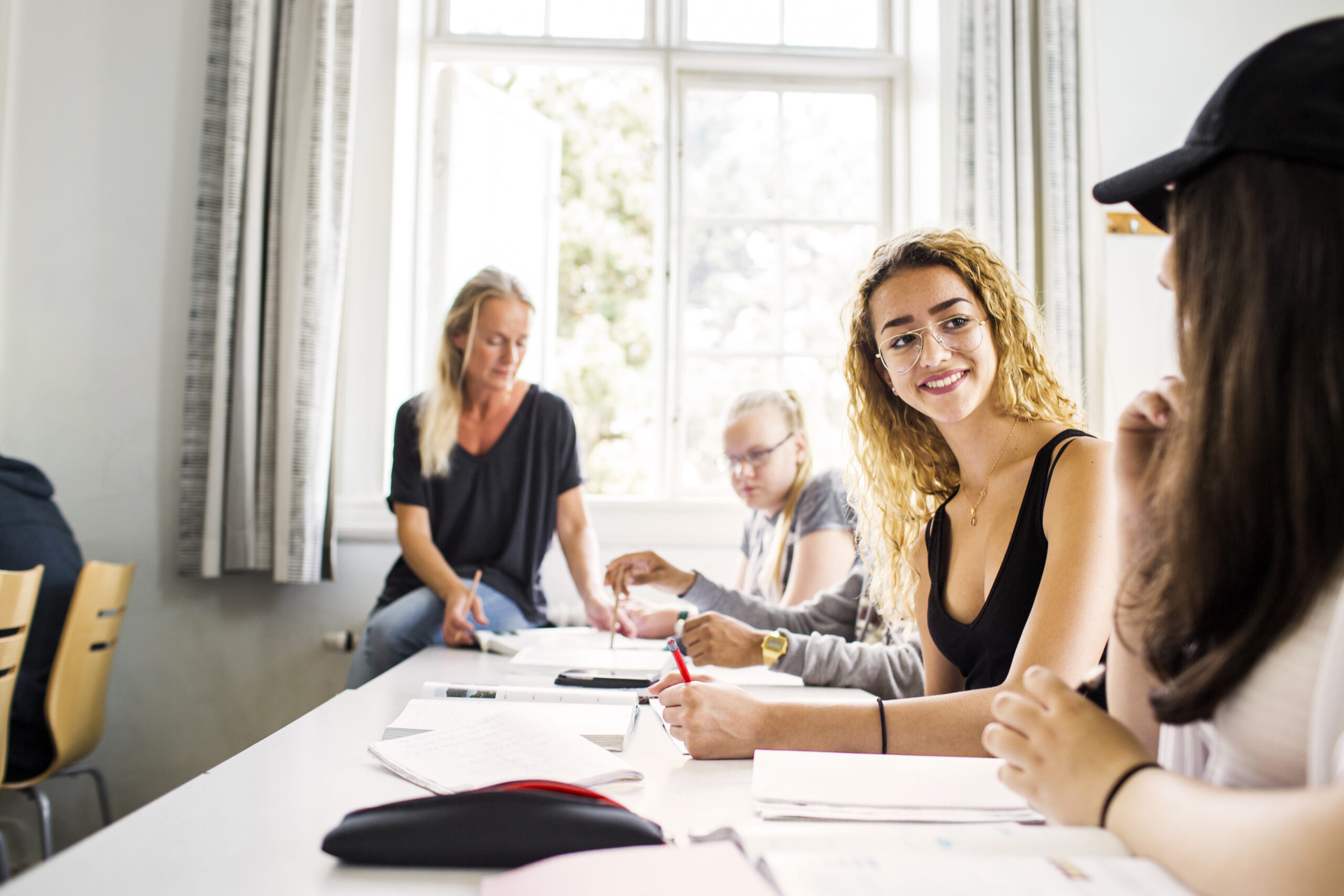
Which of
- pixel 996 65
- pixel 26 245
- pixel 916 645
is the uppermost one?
pixel 996 65

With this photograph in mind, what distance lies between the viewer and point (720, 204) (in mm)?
3064

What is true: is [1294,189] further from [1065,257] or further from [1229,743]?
[1065,257]

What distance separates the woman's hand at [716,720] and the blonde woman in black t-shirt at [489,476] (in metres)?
1.21

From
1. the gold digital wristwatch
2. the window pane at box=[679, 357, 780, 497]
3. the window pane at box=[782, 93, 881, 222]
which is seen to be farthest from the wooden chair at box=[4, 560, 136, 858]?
the window pane at box=[782, 93, 881, 222]

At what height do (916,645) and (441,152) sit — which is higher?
(441,152)

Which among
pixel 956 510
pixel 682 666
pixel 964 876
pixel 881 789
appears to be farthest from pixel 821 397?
pixel 964 876

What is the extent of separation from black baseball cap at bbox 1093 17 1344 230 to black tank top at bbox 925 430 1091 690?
562 mm

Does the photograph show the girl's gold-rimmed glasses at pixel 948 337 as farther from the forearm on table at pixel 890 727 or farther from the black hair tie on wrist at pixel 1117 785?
the black hair tie on wrist at pixel 1117 785

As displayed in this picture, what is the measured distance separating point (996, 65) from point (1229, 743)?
102 inches

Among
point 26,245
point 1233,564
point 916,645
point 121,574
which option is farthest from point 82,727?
point 1233,564

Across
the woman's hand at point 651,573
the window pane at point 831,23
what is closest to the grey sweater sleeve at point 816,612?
the woman's hand at point 651,573

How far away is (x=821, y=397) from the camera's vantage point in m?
3.02

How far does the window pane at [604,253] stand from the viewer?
5383mm

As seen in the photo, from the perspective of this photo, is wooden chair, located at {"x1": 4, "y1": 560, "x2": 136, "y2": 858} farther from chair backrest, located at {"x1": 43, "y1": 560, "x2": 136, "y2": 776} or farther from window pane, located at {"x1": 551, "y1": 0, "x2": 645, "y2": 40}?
window pane, located at {"x1": 551, "y1": 0, "x2": 645, "y2": 40}
